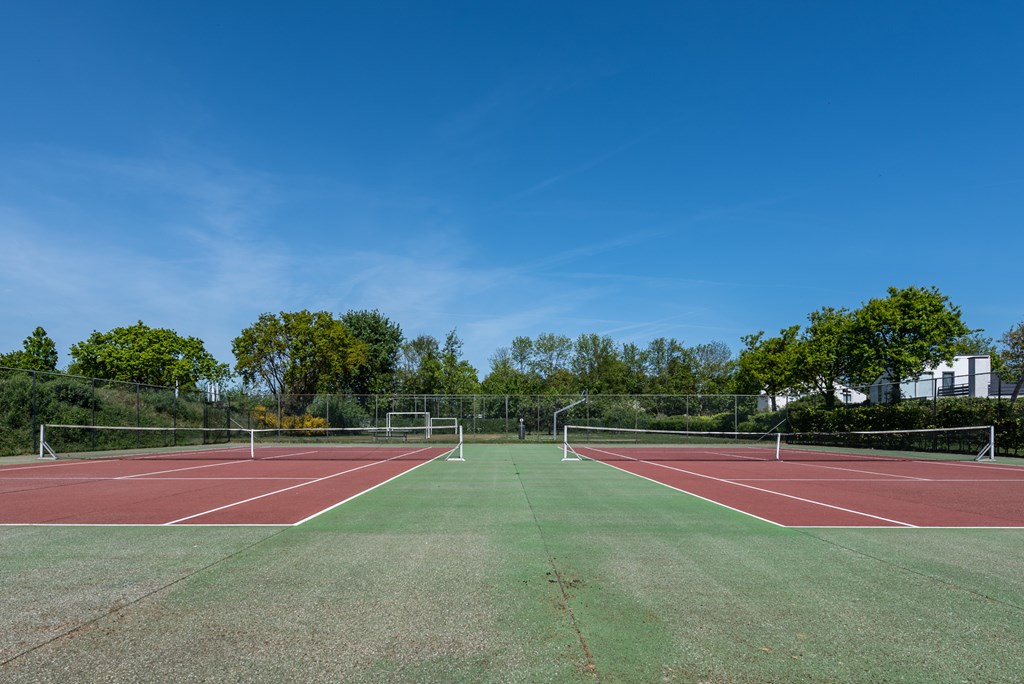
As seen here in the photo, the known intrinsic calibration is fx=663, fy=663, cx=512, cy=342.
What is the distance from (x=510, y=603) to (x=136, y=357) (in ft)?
211

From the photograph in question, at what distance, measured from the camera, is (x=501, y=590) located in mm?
5355

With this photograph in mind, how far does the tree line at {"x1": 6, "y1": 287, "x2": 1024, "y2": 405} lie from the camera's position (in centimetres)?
4216

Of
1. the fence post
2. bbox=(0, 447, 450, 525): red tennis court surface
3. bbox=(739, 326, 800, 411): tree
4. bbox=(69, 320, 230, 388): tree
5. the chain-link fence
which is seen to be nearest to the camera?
bbox=(0, 447, 450, 525): red tennis court surface

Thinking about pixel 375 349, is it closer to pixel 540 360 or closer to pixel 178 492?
pixel 540 360

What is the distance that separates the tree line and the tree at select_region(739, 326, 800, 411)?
10cm

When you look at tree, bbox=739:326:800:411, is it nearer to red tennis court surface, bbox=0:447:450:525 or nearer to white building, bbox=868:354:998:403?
white building, bbox=868:354:998:403

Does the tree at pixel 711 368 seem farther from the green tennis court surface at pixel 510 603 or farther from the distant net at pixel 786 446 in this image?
the green tennis court surface at pixel 510 603

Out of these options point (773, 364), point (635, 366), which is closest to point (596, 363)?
point (635, 366)

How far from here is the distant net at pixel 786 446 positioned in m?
24.9

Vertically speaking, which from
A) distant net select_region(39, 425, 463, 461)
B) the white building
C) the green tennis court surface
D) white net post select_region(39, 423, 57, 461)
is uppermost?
the white building

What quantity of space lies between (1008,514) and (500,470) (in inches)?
446

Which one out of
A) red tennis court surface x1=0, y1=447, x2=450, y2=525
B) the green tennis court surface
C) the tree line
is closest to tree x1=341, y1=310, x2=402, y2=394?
the tree line

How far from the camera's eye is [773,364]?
163ft

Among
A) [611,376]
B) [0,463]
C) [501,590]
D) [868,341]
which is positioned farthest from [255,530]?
[611,376]
